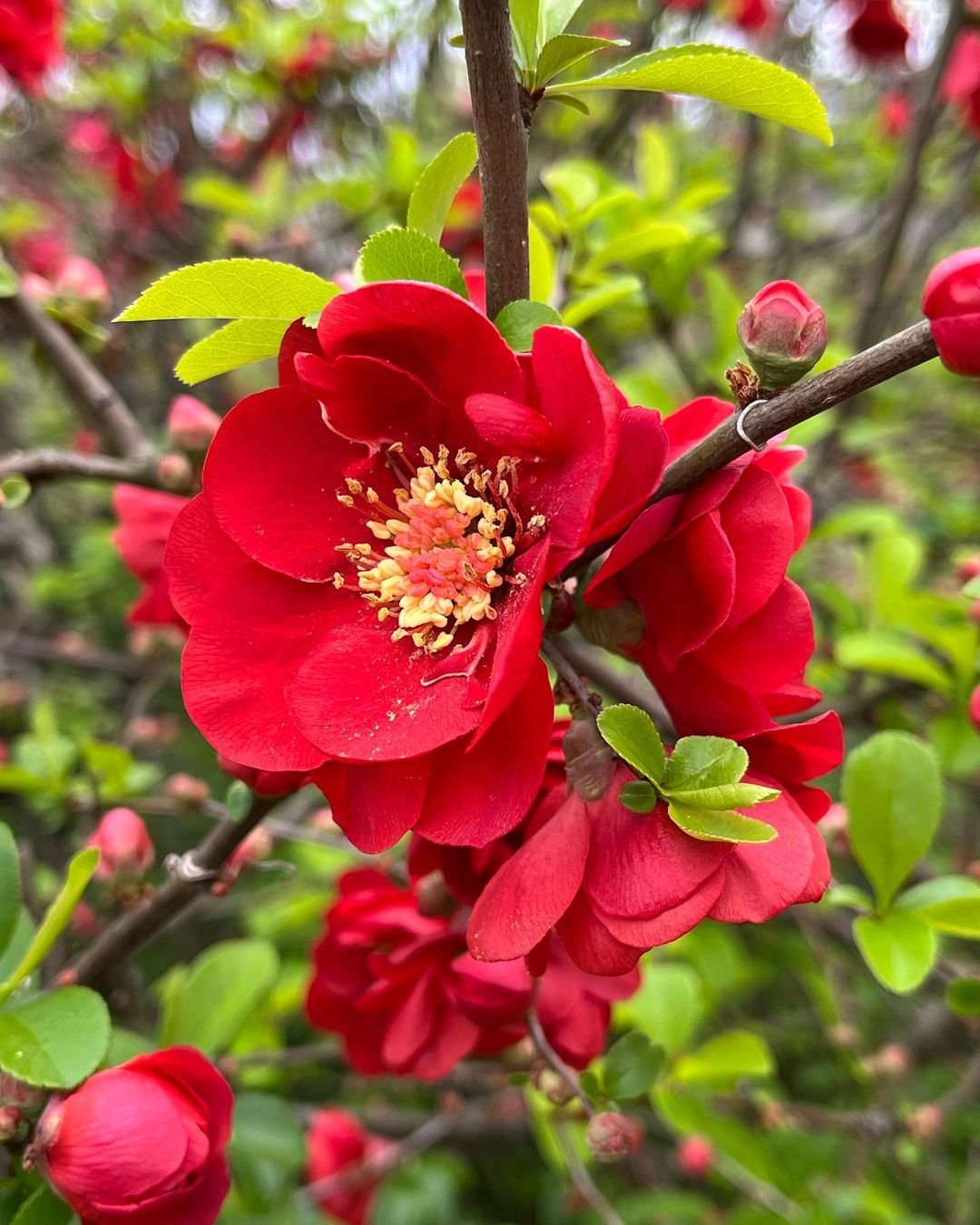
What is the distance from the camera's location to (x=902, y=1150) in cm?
118

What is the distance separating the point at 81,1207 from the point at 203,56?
2.58 metres

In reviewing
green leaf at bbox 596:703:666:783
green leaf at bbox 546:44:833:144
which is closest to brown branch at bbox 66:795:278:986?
green leaf at bbox 596:703:666:783

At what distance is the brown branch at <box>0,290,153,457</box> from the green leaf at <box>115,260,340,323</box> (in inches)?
21.7

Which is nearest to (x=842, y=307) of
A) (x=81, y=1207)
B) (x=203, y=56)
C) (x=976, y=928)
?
(x=203, y=56)

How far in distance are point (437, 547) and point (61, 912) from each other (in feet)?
1.05

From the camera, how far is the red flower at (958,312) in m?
0.38

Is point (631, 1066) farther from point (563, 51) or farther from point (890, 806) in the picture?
Result: point (563, 51)

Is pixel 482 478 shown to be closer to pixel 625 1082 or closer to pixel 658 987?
pixel 625 1082

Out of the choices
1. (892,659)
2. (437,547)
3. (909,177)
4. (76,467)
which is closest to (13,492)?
(76,467)

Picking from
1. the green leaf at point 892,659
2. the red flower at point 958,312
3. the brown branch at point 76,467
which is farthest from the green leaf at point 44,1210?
the green leaf at point 892,659

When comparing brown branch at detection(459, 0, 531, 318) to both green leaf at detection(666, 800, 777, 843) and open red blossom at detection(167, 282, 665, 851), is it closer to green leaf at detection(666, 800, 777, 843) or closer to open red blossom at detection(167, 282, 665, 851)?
open red blossom at detection(167, 282, 665, 851)

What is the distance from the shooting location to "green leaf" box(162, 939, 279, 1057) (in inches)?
32.2

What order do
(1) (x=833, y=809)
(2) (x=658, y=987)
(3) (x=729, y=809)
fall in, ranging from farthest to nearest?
1. (2) (x=658, y=987)
2. (1) (x=833, y=809)
3. (3) (x=729, y=809)

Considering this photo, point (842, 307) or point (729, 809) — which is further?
point (842, 307)
